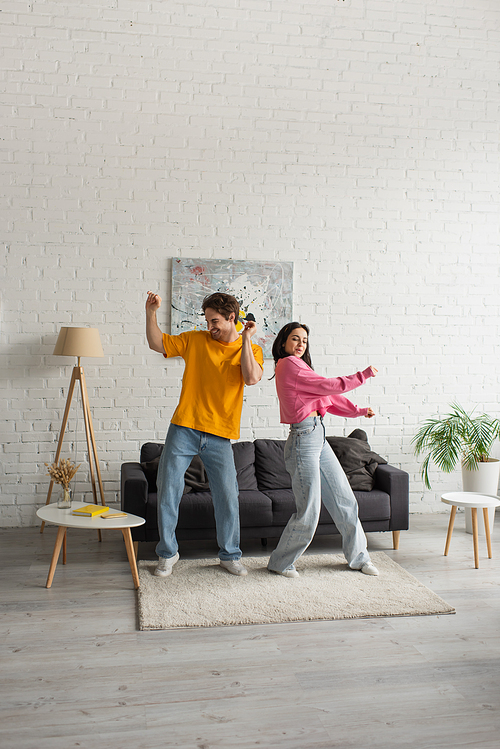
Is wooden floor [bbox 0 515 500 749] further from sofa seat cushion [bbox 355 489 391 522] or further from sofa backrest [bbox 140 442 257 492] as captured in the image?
sofa backrest [bbox 140 442 257 492]

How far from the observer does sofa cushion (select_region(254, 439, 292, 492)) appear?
14.9 feet

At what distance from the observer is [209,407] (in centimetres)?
365

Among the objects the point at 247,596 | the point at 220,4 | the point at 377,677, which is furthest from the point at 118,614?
the point at 220,4

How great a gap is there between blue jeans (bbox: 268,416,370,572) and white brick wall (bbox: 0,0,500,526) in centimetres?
151

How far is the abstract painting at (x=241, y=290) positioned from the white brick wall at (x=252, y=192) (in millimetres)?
99

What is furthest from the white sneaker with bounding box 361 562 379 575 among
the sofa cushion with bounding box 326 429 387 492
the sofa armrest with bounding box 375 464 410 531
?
the sofa cushion with bounding box 326 429 387 492

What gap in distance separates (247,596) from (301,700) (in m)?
1.02

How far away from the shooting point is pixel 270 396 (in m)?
5.20

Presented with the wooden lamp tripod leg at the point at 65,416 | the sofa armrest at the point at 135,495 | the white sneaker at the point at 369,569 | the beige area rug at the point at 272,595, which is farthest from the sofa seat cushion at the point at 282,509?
the wooden lamp tripod leg at the point at 65,416

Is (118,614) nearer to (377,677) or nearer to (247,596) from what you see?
(247,596)

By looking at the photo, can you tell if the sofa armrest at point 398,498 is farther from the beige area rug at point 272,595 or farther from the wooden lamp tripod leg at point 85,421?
the wooden lamp tripod leg at point 85,421

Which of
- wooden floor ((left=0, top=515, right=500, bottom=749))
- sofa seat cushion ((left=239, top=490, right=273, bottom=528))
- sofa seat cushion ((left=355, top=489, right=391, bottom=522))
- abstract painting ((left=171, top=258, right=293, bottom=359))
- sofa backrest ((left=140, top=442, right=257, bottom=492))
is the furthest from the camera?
abstract painting ((left=171, top=258, right=293, bottom=359))

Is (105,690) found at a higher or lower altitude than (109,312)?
lower

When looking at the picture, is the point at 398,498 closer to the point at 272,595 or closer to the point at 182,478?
the point at 272,595
